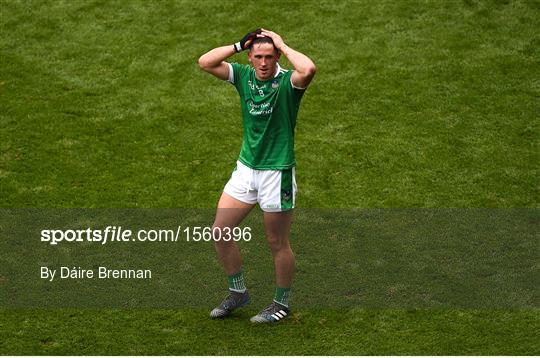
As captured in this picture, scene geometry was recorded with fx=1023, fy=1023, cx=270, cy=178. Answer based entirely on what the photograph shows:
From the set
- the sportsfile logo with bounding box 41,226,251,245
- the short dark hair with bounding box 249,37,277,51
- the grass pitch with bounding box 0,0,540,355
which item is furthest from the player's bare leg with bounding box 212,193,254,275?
the sportsfile logo with bounding box 41,226,251,245

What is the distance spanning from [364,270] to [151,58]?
16.1 feet

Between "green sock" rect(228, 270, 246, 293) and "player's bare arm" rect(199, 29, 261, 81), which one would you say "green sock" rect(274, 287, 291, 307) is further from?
"player's bare arm" rect(199, 29, 261, 81)

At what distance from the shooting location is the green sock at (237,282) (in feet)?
26.3

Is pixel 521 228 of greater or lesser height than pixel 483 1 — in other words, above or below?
below

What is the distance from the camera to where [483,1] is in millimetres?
13367

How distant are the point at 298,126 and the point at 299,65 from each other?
393cm

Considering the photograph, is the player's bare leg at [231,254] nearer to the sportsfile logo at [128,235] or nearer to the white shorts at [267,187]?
the white shorts at [267,187]

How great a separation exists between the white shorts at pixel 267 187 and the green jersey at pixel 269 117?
55 mm

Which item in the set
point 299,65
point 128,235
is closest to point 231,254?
point 299,65

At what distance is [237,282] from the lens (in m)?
8.03

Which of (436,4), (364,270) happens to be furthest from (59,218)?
(436,4)

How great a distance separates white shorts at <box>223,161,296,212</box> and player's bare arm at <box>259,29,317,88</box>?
70cm

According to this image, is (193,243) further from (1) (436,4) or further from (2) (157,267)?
(1) (436,4)

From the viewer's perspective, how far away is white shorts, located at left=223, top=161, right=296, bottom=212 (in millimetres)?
7559
